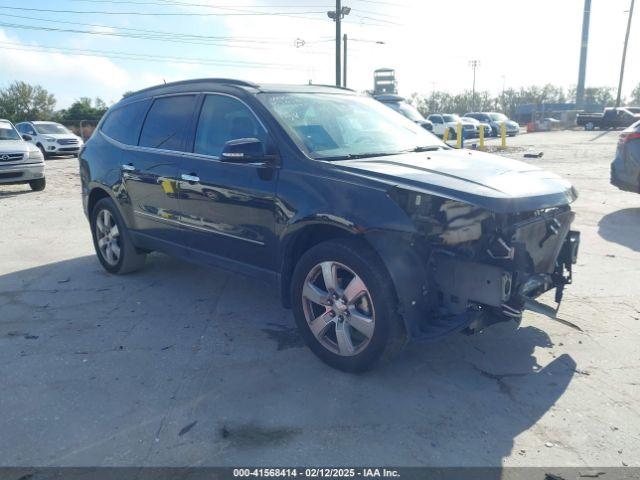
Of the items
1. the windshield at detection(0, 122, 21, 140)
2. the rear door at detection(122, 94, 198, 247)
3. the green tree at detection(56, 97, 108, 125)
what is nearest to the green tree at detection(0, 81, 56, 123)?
the green tree at detection(56, 97, 108, 125)

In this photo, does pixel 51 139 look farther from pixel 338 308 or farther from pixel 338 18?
pixel 338 308

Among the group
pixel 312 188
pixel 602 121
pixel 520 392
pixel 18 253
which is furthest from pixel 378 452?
pixel 602 121

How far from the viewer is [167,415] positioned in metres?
3.12

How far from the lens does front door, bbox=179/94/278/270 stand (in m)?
3.96

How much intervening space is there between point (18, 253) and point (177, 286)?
289cm

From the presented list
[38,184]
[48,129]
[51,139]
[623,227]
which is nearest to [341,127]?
[623,227]

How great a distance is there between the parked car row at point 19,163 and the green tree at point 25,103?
42.7m

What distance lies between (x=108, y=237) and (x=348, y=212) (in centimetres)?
348

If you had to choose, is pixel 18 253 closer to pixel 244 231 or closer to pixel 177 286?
pixel 177 286

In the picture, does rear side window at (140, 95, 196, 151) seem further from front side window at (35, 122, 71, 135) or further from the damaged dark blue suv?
front side window at (35, 122, 71, 135)

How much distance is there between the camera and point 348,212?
335 cm

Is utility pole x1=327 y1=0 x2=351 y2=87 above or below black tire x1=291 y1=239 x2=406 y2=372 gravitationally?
above

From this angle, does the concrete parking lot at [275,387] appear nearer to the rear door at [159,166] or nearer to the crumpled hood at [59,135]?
the rear door at [159,166]

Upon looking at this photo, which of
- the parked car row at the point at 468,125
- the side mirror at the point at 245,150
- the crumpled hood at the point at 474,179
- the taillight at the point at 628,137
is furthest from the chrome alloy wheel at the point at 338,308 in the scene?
the parked car row at the point at 468,125
